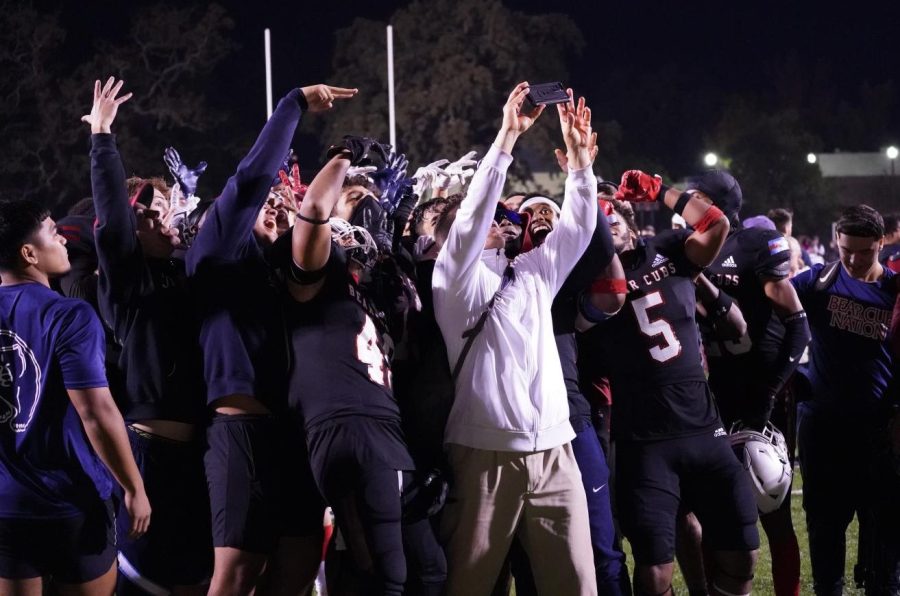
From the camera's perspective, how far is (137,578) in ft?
15.5

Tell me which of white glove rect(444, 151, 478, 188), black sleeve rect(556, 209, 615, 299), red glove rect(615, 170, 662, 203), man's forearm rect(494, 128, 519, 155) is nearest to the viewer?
man's forearm rect(494, 128, 519, 155)

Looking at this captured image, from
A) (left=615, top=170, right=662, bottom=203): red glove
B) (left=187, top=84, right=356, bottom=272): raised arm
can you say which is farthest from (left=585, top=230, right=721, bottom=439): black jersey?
(left=187, top=84, right=356, bottom=272): raised arm

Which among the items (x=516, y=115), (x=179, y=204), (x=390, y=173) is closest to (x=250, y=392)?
(x=516, y=115)

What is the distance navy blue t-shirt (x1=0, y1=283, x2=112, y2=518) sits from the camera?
4152 mm

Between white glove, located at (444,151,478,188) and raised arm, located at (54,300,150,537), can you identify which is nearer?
raised arm, located at (54,300,150,537)

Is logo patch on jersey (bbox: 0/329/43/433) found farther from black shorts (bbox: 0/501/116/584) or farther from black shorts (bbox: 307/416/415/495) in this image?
black shorts (bbox: 307/416/415/495)

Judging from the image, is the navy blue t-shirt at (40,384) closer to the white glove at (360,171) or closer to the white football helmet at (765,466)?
the white glove at (360,171)

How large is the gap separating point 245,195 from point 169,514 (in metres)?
1.32

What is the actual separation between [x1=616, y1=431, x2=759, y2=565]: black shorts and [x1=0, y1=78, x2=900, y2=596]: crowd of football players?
0.01m

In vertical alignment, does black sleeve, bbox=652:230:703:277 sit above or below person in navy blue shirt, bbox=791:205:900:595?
above

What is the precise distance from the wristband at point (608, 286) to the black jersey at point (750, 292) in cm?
119

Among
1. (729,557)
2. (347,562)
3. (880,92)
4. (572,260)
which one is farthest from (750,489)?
(880,92)

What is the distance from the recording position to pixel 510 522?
181 inches

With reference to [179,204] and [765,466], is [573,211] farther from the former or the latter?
[179,204]
